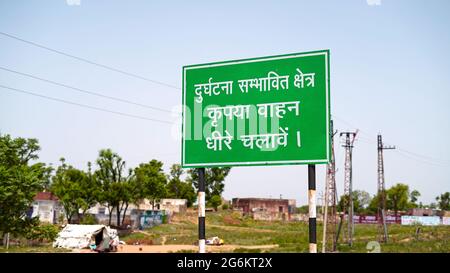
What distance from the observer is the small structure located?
38375 mm

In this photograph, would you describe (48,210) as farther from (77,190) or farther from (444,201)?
(444,201)

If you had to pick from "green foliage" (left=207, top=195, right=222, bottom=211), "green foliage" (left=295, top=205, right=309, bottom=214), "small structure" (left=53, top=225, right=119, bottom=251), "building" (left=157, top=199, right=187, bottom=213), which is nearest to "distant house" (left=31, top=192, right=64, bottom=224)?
"building" (left=157, top=199, right=187, bottom=213)

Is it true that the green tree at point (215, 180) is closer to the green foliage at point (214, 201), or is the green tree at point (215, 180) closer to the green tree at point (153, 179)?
the green foliage at point (214, 201)

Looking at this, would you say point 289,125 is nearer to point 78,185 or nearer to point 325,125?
point 325,125

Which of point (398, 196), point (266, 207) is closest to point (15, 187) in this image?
point (266, 207)

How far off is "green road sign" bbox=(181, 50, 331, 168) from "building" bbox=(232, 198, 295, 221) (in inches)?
3074

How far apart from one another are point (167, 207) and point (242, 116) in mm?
67115

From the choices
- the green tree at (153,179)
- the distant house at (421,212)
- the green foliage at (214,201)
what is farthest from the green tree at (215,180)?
the distant house at (421,212)

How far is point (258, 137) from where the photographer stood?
1204cm

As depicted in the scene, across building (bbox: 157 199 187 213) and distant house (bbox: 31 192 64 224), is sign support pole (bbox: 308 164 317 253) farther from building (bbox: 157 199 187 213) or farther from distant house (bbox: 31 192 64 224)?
distant house (bbox: 31 192 64 224)

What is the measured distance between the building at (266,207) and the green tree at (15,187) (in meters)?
58.0

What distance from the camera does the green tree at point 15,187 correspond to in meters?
33.3

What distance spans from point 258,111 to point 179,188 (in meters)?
77.8
